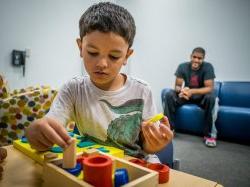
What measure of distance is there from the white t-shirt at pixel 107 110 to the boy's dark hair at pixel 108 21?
0.66 feet

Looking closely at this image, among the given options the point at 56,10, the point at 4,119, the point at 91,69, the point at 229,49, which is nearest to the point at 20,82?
the point at 56,10

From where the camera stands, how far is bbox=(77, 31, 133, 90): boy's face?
2.43 ft

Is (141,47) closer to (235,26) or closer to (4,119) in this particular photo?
(235,26)

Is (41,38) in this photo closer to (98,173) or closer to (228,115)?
(228,115)

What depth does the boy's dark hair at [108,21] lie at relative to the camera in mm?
780

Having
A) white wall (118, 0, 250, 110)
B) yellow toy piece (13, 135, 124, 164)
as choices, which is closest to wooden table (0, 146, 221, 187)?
yellow toy piece (13, 135, 124, 164)

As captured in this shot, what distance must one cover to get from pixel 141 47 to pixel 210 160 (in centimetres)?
264

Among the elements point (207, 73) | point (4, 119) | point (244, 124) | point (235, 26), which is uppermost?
point (235, 26)

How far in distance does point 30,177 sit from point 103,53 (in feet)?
1.32

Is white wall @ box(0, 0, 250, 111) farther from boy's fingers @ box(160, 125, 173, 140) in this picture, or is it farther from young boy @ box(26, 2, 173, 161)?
boy's fingers @ box(160, 125, 173, 140)

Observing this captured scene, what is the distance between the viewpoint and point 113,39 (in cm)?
76

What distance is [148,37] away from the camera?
170 inches

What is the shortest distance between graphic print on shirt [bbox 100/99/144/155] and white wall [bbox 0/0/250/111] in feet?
6.87

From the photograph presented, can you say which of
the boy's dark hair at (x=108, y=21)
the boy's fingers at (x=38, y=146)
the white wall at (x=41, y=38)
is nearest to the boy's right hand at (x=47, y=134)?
the boy's fingers at (x=38, y=146)
